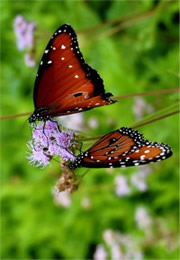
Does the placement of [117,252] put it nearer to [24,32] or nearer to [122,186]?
[122,186]

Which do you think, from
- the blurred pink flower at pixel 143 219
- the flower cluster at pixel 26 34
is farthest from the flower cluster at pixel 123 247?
the flower cluster at pixel 26 34

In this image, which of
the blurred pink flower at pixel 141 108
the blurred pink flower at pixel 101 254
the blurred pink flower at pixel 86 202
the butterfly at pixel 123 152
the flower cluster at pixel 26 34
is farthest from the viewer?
the blurred pink flower at pixel 86 202

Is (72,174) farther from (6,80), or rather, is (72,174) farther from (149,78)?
(6,80)

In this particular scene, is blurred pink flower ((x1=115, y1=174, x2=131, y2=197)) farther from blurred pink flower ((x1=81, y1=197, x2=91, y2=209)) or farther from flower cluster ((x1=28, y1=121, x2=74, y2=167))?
flower cluster ((x1=28, y1=121, x2=74, y2=167))

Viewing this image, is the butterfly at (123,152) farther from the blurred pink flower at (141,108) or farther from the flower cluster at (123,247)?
the flower cluster at (123,247)

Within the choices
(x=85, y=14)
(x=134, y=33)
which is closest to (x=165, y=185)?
(x=134, y=33)

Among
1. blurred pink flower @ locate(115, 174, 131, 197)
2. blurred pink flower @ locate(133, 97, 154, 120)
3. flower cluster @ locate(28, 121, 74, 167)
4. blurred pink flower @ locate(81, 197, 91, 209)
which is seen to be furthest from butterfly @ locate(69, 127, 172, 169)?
Result: blurred pink flower @ locate(81, 197, 91, 209)
